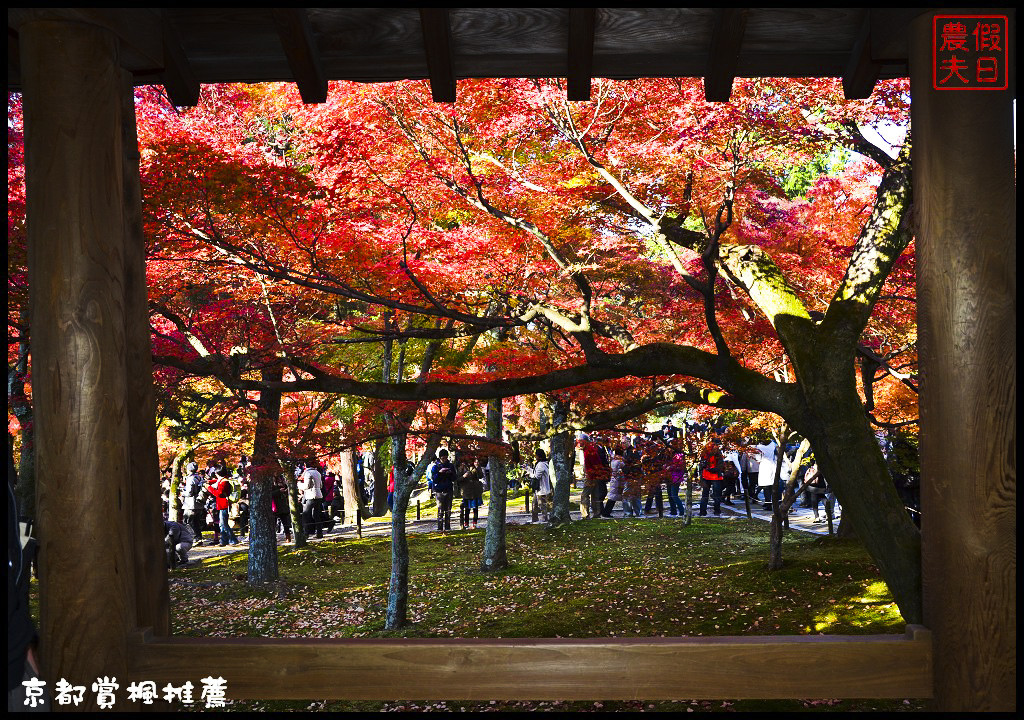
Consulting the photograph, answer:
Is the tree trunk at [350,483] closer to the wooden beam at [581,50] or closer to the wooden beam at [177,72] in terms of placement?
the wooden beam at [177,72]

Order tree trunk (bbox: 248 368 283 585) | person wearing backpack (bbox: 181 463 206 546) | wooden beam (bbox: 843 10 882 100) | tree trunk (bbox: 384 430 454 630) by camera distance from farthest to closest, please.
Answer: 1. person wearing backpack (bbox: 181 463 206 546)
2. tree trunk (bbox: 248 368 283 585)
3. tree trunk (bbox: 384 430 454 630)
4. wooden beam (bbox: 843 10 882 100)

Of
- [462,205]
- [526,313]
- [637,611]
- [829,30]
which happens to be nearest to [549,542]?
[637,611]

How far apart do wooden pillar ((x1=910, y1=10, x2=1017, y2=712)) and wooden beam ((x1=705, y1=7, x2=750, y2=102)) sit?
0.77 meters

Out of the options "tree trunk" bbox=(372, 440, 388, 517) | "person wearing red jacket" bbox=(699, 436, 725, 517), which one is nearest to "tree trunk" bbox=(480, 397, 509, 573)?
"person wearing red jacket" bbox=(699, 436, 725, 517)

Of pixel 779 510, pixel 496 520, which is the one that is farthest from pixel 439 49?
pixel 496 520

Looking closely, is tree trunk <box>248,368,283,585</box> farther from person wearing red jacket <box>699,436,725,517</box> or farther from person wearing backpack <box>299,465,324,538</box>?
person wearing red jacket <box>699,436,725,517</box>

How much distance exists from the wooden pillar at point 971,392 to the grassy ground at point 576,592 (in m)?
4.31

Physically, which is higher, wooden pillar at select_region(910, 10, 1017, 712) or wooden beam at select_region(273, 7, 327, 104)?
wooden beam at select_region(273, 7, 327, 104)

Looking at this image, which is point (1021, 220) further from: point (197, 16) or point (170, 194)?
point (170, 194)

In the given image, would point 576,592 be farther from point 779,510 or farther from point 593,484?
point 593,484

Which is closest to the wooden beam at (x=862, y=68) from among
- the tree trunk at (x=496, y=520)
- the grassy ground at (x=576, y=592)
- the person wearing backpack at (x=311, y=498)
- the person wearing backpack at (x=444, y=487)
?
the grassy ground at (x=576, y=592)

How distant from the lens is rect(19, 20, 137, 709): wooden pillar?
2963 millimetres

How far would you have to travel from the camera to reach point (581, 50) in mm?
3619

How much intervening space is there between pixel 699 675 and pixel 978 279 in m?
1.60
